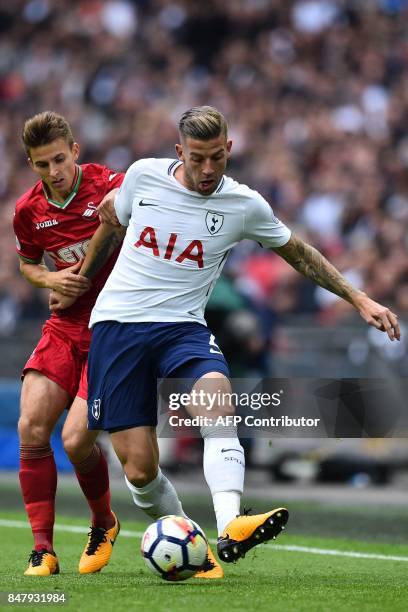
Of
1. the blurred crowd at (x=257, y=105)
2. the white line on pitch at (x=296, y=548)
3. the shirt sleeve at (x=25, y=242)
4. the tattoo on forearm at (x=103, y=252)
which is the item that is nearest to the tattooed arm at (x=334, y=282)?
the tattoo on forearm at (x=103, y=252)

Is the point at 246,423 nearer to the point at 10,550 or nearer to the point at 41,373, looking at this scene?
the point at 41,373

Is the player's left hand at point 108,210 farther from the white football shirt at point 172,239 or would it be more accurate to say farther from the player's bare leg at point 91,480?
the player's bare leg at point 91,480

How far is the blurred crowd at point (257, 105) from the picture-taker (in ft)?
47.6

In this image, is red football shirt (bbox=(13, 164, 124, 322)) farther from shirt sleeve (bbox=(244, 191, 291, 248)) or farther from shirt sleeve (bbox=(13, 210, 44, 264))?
shirt sleeve (bbox=(244, 191, 291, 248))

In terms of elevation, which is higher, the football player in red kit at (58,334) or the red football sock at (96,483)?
the football player in red kit at (58,334)

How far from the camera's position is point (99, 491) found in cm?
708

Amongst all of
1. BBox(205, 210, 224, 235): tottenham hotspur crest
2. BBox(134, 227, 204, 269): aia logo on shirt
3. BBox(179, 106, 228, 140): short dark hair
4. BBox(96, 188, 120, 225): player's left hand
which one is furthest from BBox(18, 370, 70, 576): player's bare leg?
BBox(179, 106, 228, 140): short dark hair

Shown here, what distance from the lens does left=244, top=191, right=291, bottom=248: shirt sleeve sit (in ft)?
20.1

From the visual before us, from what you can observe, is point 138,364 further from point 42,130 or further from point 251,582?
point 42,130

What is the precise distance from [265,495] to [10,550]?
180 inches

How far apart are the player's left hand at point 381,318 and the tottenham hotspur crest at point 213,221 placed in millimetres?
772

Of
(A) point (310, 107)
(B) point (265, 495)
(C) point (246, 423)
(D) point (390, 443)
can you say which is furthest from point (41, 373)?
(A) point (310, 107)

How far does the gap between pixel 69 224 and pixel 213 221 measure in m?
1.18

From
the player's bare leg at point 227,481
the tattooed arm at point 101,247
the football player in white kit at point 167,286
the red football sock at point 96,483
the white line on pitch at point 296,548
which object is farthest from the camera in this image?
the white line on pitch at point 296,548
